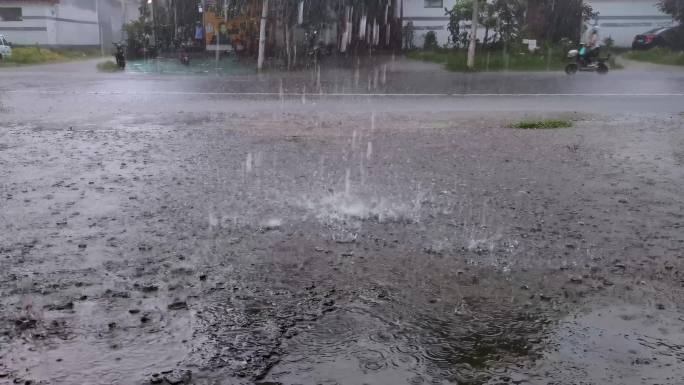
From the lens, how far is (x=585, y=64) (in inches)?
846

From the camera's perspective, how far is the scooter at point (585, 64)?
20984 millimetres

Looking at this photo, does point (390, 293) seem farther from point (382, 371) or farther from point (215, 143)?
point (215, 143)

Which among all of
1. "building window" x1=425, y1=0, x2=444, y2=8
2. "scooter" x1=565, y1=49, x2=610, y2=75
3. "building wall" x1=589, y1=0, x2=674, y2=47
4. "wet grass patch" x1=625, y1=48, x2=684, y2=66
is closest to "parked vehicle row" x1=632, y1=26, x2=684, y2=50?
"wet grass patch" x1=625, y1=48, x2=684, y2=66

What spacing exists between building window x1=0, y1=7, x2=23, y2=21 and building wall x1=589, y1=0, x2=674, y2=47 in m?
35.0

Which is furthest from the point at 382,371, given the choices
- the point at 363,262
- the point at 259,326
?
the point at 363,262

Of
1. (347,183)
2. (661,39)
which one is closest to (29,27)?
(661,39)

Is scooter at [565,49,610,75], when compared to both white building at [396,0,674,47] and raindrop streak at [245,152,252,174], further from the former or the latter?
raindrop streak at [245,152,252,174]

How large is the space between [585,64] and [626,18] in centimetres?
1611

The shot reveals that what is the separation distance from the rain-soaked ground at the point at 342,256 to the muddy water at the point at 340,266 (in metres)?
0.02

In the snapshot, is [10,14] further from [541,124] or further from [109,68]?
[541,124]

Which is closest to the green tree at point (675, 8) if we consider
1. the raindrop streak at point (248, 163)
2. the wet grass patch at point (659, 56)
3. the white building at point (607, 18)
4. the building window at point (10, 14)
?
the wet grass patch at point (659, 56)

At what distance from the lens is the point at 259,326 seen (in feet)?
10.1

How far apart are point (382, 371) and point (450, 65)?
22.3 metres

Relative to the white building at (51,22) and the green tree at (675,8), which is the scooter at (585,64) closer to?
the green tree at (675,8)
